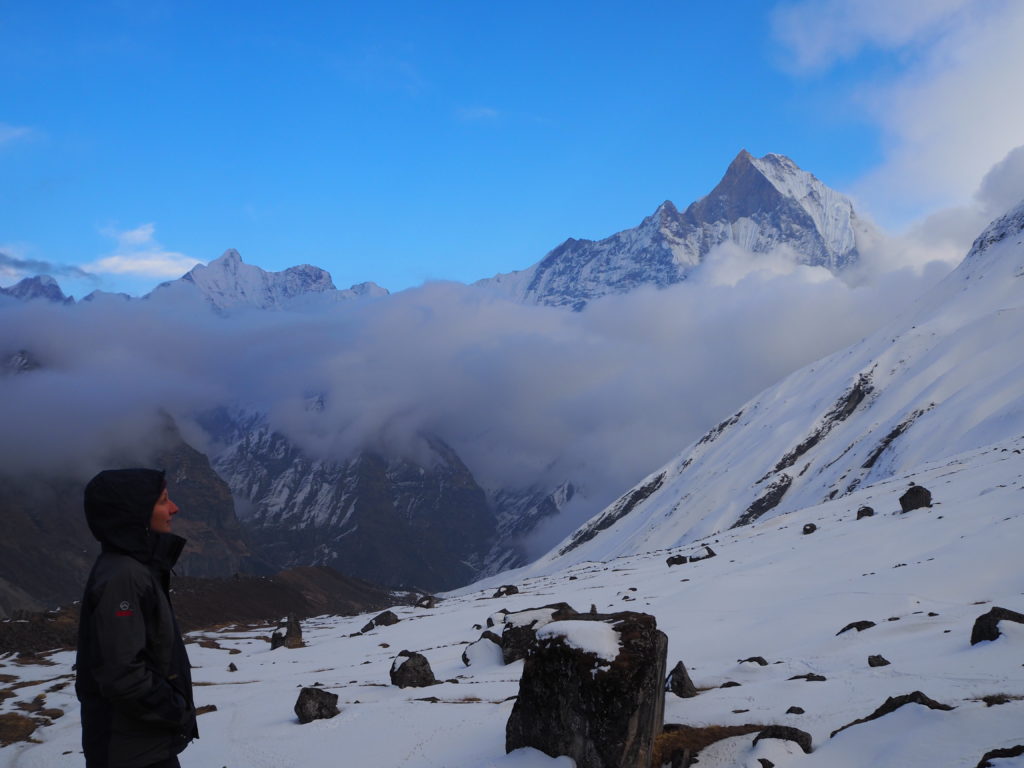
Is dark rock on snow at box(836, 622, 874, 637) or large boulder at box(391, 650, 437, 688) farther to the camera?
large boulder at box(391, 650, 437, 688)

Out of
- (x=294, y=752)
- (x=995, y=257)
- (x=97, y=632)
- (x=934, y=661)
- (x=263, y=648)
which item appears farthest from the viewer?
(x=995, y=257)

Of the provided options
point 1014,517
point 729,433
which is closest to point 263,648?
point 1014,517

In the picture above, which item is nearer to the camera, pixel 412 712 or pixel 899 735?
pixel 899 735

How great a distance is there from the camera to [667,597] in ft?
123

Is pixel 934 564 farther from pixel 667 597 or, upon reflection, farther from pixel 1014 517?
pixel 667 597

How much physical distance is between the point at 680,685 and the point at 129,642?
11.8m

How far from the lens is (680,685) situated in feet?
51.4

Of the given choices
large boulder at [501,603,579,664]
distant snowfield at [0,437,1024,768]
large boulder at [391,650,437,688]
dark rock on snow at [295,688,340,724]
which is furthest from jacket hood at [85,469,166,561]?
large boulder at [501,603,579,664]

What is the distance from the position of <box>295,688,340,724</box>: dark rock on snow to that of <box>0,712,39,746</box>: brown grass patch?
1149 centimetres

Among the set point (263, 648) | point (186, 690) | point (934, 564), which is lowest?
point (263, 648)

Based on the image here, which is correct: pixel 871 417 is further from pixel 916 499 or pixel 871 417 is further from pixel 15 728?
pixel 15 728

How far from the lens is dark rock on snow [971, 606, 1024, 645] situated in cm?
1508

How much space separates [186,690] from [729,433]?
19377 cm

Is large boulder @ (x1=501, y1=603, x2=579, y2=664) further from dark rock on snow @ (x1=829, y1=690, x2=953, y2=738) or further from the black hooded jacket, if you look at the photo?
the black hooded jacket
